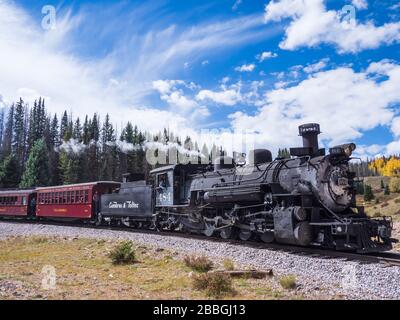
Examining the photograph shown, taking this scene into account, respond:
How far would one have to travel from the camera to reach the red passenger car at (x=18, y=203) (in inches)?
1314

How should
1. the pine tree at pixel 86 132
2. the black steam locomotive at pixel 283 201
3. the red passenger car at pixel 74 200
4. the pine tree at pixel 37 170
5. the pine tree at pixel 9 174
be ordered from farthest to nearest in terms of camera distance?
1. the pine tree at pixel 86 132
2. the pine tree at pixel 37 170
3. the pine tree at pixel 9 174
4. the red passenger car at pixel 74 200
5. the black steam locomotive at pixel 283 201

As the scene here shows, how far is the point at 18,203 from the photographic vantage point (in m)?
34.4

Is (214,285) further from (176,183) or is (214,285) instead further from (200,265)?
(176,183)

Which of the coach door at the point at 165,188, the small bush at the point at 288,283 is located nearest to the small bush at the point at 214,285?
the small bush at the point at 288,283

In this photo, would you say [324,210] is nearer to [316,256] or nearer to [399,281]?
[316,256]

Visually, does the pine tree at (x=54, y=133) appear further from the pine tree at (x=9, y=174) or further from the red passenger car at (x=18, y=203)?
the red passenger car at (x=18, y=203)

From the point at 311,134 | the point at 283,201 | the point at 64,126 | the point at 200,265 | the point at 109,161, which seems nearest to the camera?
the point at 200,265

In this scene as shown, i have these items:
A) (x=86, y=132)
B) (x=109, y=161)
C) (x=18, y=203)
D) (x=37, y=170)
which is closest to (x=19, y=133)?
(x=86, y=132)

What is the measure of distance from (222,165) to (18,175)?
47.4m

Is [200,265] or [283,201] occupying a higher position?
[283,201]

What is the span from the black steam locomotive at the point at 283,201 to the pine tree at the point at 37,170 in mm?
42426

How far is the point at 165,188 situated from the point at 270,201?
7.33m
